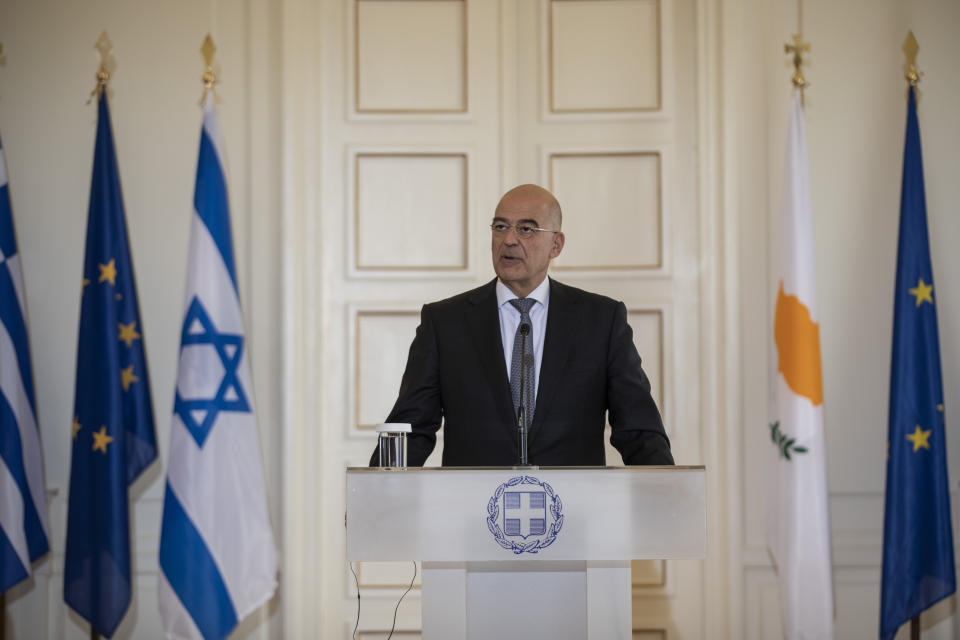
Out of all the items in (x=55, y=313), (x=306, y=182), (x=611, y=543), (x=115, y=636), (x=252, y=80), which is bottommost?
(x=115, y=636)

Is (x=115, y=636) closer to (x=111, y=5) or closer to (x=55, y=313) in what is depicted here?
(x=55, y=313)

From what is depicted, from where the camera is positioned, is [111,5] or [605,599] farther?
[111,5]

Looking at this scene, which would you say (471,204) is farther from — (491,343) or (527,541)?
(527,541)

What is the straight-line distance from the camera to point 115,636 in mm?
4090

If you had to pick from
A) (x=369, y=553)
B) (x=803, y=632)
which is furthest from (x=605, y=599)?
(x=803, y=632)

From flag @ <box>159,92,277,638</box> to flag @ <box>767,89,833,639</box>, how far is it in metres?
2.09

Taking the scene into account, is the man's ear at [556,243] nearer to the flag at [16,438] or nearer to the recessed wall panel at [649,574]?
the recessed wall panel at [649,574]

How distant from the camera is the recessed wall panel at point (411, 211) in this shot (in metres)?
4.28

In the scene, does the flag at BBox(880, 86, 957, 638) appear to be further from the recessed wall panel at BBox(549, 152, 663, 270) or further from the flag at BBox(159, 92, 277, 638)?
the flag at BBox(159, 92, 277, 638)

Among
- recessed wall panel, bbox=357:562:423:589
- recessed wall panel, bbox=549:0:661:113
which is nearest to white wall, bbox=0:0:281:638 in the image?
recessed wall panel, bbox=357:562:423:589

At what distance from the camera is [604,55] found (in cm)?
432

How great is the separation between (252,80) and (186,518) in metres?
1.97

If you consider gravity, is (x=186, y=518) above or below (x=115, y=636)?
above

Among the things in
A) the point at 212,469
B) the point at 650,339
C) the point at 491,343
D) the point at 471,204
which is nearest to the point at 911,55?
the point at 650,339
